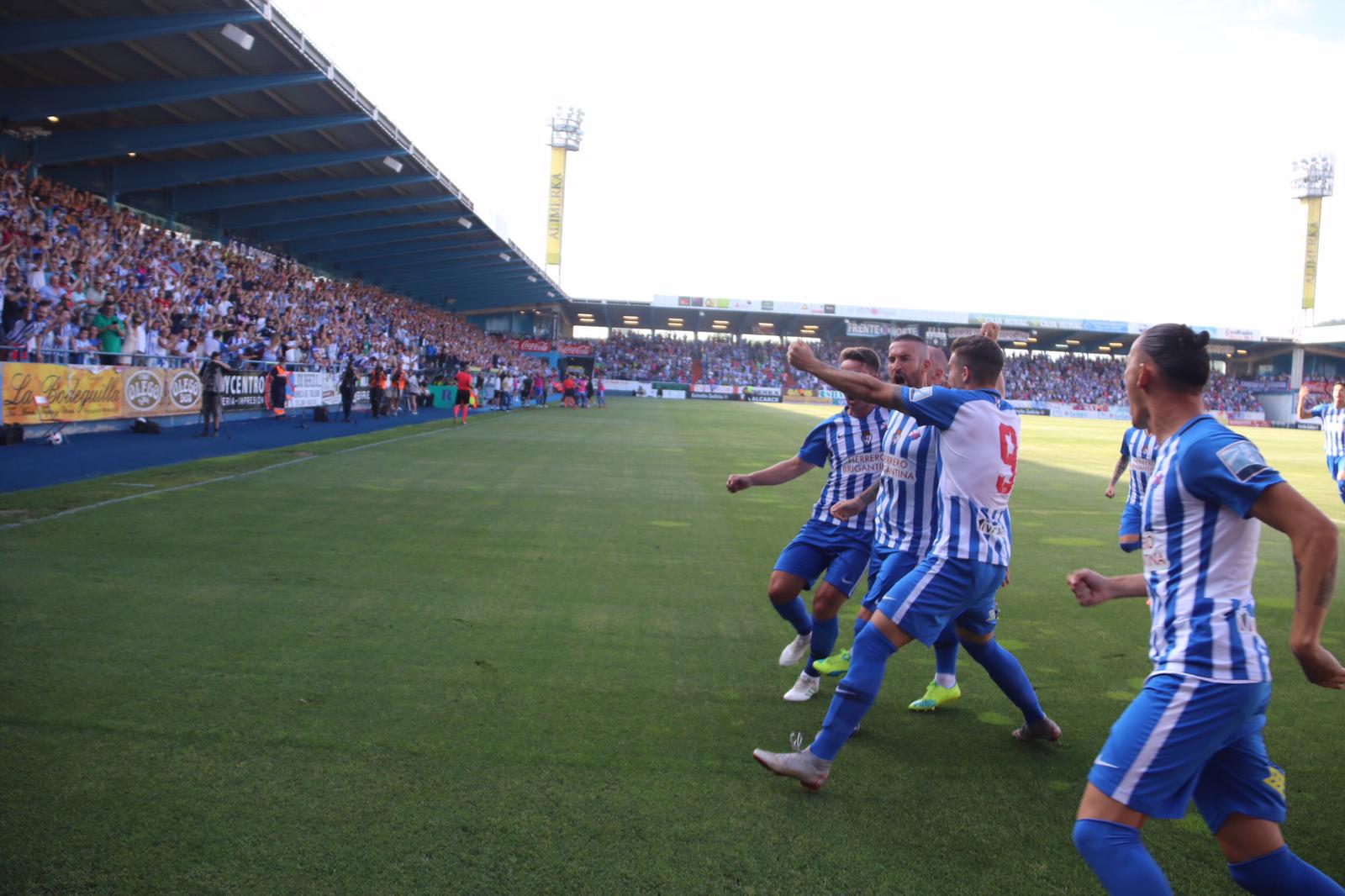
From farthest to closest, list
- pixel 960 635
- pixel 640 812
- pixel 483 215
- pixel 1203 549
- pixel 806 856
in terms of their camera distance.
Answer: pixel 483 215
pixel 960 635
pixel 640 812
pixel 806 856
pixel 1203 549

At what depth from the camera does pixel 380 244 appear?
118ft

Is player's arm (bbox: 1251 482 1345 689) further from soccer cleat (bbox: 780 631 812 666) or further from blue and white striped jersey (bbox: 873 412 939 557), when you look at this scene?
soccer cleat (bbox: 780 631 812 666)

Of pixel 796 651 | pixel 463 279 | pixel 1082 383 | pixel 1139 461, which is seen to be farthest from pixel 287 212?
Answer: pixel 1082 383

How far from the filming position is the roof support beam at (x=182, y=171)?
2288 cm

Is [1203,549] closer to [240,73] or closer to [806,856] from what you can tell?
[806,856]

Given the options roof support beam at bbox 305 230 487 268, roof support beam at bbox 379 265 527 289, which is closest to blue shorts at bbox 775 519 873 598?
roof support beam at bbox 305 230 487 268

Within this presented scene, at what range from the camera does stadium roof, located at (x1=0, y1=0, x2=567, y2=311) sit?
51.7 ft

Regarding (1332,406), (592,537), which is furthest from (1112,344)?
(592,537)

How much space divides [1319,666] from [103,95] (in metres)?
21.7

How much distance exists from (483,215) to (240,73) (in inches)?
600

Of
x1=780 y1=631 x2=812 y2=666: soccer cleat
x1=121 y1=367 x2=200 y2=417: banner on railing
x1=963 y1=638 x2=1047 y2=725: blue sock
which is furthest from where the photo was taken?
x1=121 y1=367 x2=200 y2=417: banner on railing

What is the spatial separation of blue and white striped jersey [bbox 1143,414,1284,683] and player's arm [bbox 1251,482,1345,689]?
2.2 inches

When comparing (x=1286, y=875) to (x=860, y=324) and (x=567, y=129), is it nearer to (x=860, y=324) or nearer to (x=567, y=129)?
(x=860, y=324)

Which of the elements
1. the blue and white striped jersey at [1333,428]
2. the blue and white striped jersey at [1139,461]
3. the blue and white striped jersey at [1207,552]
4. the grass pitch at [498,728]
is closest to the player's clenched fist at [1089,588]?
the blue and white striped jersey at [1207,552]
